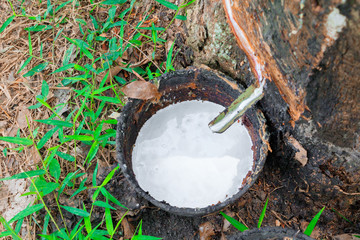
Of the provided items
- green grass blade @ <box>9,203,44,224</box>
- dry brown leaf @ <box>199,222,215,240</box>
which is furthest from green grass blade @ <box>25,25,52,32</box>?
dry brown leaf @ <box>199,222,215,240</box>

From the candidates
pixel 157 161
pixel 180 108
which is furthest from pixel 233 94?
pixel 157 161

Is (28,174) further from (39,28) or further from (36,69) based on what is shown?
(39,28)

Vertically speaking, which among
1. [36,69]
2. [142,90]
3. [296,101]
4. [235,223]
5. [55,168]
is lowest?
[55,168]

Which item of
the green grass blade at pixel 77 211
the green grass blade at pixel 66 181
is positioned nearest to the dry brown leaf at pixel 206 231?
the green grass blade at pixel 77 211

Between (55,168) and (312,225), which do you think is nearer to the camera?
(312,225)

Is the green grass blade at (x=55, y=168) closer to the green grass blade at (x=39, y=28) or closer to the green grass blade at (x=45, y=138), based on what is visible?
the green grass blade at (x=45, y=138)

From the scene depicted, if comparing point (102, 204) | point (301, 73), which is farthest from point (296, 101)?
point (102, 204)
